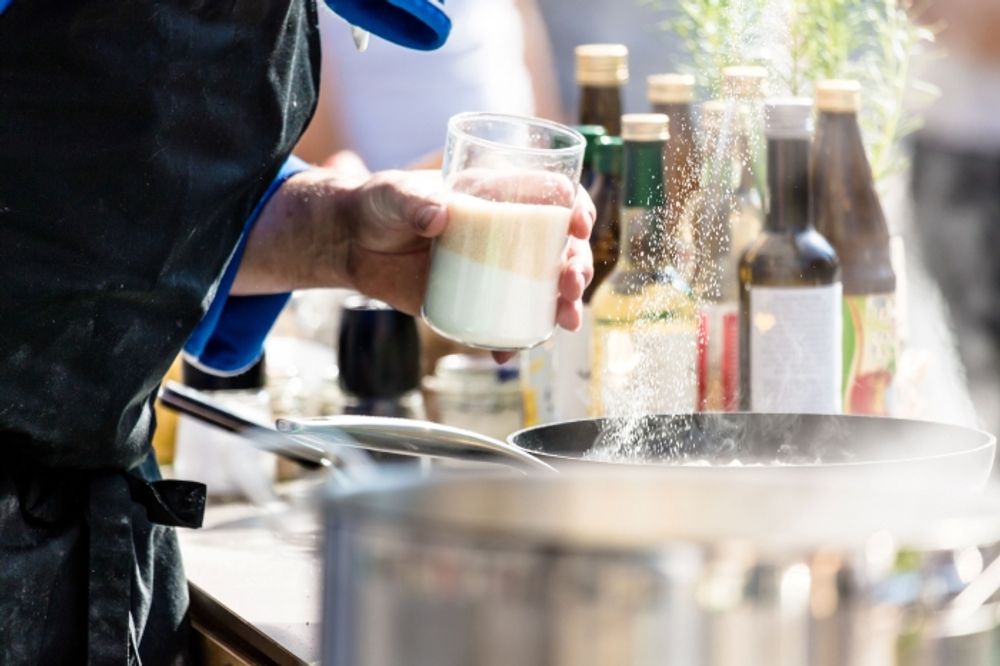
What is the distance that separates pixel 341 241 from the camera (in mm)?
1293

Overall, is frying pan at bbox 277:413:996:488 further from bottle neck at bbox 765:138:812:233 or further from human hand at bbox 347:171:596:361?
bottle neck at bbox 765:138:812:233

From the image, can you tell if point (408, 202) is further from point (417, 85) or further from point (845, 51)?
point (417, 85)

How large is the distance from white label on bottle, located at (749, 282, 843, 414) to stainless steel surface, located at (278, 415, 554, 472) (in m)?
0.48

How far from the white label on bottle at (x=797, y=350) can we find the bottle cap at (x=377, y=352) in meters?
0.50

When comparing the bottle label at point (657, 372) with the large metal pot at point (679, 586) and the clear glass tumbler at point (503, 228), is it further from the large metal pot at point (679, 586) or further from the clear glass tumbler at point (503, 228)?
the large metal pot at point (679, 586)

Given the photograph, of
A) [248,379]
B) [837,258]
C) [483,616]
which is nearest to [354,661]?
[483,616]

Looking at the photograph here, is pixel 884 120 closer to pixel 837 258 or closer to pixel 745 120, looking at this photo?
pixel 837 258

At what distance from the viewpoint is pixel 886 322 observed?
1335 millimetres

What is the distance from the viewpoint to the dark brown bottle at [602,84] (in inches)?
58.8

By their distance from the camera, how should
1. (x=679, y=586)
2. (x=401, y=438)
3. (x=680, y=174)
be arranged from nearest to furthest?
(x=679, y=586), (x=401, y=438), (x=680, y=174)

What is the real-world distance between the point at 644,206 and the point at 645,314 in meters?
0.10

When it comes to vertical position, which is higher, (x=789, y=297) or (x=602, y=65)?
(x=602, y=65)

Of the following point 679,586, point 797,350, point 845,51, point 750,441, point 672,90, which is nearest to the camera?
point 679,586

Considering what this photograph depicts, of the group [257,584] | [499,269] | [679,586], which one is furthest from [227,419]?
[679,586]
